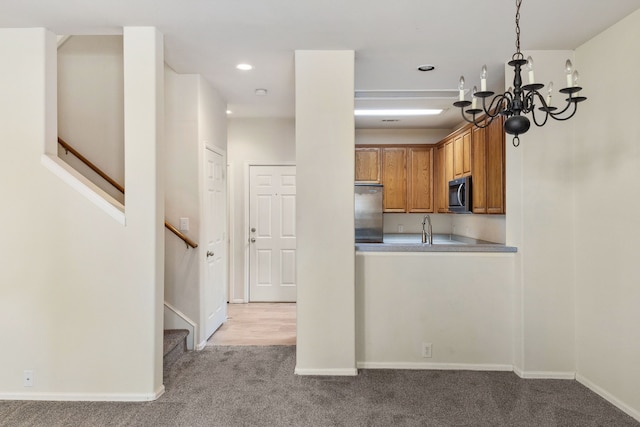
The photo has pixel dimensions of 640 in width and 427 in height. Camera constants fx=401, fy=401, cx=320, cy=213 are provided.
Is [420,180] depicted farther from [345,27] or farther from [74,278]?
[74,278]

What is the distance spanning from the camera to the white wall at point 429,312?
11.1ft

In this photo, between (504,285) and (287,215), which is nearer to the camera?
(504,285)

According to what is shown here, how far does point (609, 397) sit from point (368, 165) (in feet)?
12.6

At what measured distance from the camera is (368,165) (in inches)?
229

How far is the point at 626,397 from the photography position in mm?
2705

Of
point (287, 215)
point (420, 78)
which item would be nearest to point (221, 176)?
point (287, 215)

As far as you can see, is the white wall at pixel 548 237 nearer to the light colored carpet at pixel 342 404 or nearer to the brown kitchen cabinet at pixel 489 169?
the light colored carpet at pixel 342 404

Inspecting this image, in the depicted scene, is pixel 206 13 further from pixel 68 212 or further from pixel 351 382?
pixel 351 382

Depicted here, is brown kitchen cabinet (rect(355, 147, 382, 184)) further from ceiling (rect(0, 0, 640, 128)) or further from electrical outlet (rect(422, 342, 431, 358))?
electrical outlet (rect(422, 342, 431, 358))

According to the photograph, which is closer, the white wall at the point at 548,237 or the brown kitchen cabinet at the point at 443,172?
the white wall at the point at 548,237

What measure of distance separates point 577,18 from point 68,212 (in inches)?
147

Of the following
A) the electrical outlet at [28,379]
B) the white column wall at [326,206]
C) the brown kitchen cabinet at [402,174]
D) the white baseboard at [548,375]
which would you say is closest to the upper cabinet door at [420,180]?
the brown kitchen cabinet at [402,174]

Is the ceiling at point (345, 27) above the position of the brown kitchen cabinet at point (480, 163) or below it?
above

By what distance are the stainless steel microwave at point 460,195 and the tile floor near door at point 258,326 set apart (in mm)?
2360
